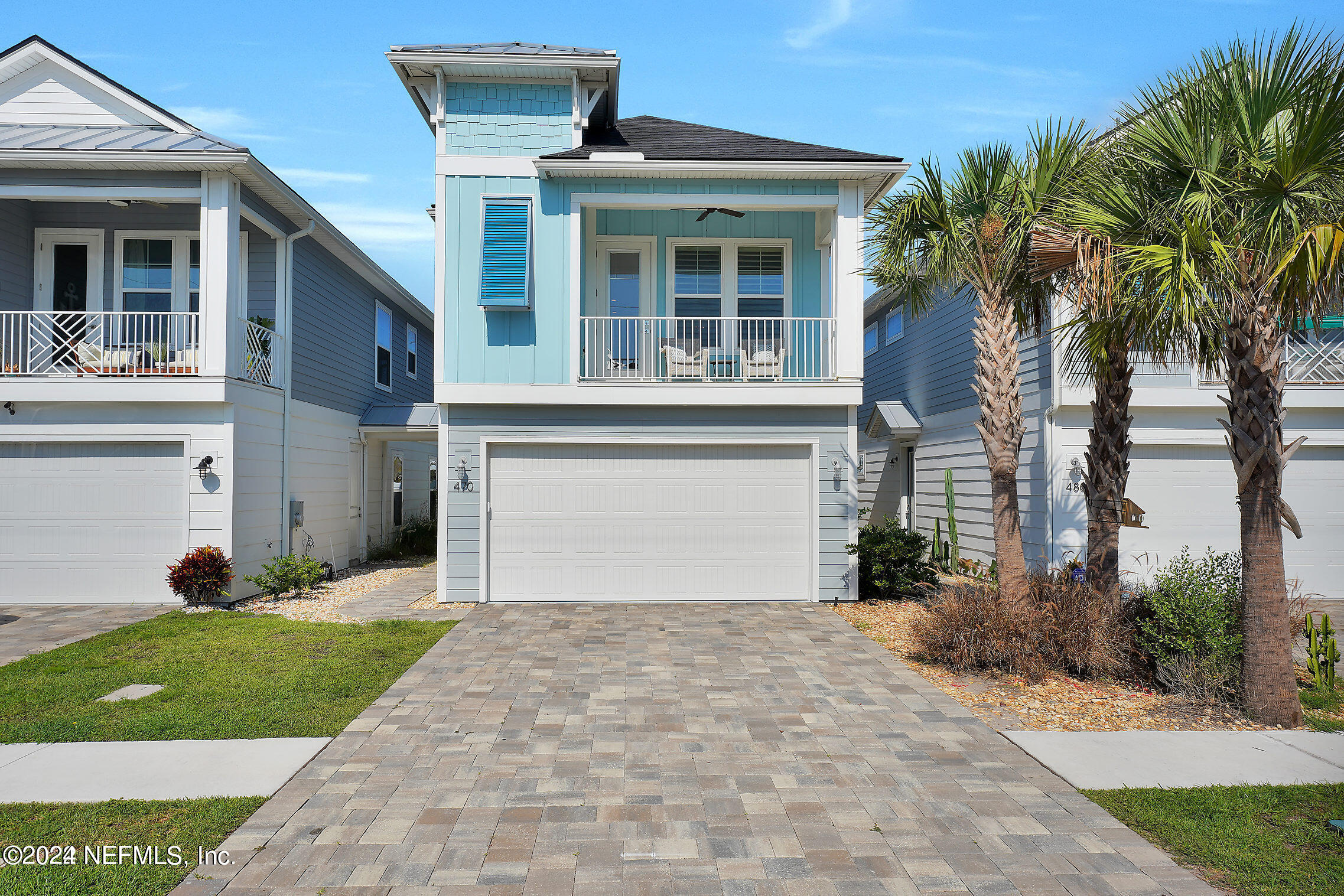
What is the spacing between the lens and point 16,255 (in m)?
11.6

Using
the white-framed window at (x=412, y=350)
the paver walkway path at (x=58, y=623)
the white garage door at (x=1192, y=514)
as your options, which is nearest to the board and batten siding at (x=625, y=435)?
the paver walkway path at (x=58, y=623)

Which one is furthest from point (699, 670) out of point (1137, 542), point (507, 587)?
point (1137, 542)

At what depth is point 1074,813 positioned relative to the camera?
13.4ft

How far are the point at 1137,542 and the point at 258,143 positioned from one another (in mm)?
14481

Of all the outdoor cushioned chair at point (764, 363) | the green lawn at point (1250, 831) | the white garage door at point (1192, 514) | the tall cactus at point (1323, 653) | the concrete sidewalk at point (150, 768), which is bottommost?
the concrete sidewalk at point (150, 768)

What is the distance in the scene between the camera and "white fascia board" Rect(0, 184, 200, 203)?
33.9ft

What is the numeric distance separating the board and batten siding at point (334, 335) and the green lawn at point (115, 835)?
30.7ft

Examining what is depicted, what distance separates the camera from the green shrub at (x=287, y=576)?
35.7ft

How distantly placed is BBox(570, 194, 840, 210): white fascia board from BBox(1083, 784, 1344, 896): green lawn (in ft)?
27.3

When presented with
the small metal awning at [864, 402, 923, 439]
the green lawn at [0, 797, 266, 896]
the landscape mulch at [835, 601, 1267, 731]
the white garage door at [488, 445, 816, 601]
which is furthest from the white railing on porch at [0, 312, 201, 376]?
the small metal awning at [864, 402, 923, 439]

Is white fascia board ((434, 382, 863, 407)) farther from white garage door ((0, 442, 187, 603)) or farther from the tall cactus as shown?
the tall cactus

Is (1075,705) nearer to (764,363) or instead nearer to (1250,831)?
(1250,831)

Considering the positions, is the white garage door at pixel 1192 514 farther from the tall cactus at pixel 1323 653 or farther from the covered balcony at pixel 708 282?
the covered balcony at pixel 708 282

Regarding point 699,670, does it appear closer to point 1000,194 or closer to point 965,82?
point 1000,194
